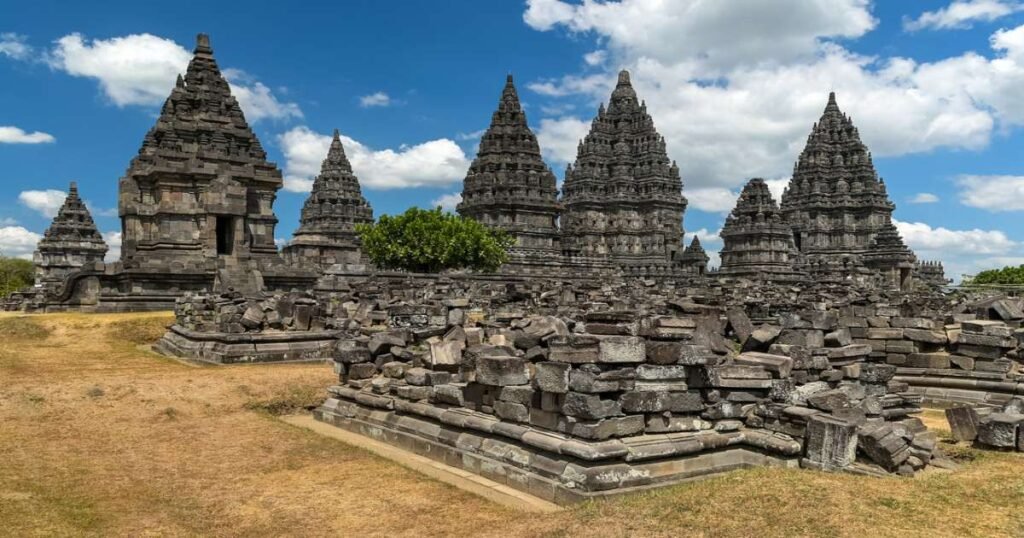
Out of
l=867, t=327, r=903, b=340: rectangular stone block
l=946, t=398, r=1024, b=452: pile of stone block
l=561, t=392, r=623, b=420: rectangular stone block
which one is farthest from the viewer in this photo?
l=867, t=327, r=903, b=340: rectangular stone block

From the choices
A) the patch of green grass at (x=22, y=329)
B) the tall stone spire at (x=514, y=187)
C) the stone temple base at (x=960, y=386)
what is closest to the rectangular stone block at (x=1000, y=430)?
the stone temple base at (x=960, y=386)

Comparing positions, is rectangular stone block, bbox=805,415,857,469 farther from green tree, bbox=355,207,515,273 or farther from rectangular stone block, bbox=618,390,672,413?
green tree, bbox=355,207,515,273

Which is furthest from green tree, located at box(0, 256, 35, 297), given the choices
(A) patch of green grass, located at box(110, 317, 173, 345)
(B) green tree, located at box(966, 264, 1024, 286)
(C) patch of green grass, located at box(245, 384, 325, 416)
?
(B) green tree, located at box(966, 264, 1024, 286)

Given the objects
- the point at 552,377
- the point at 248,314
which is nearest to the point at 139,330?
the point at 248,314

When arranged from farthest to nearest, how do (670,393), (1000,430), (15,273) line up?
1. (15,273)
2. (1000,430)
3. (670,393)

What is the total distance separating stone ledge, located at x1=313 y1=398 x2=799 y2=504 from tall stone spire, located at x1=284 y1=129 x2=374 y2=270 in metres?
50.8

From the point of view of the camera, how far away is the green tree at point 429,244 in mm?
48188

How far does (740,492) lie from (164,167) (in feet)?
91.0

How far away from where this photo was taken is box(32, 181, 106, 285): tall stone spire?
5703 centimetres

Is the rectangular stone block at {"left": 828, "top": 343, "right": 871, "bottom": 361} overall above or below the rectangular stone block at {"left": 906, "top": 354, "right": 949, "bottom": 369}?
above

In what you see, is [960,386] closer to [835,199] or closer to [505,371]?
[505,371]

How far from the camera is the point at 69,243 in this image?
A: 191ft

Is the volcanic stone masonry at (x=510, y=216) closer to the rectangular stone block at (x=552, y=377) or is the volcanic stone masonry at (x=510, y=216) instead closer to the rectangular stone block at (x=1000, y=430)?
the rectangular stone block at (x=552, y=377)

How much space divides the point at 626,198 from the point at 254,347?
53.4 meters
